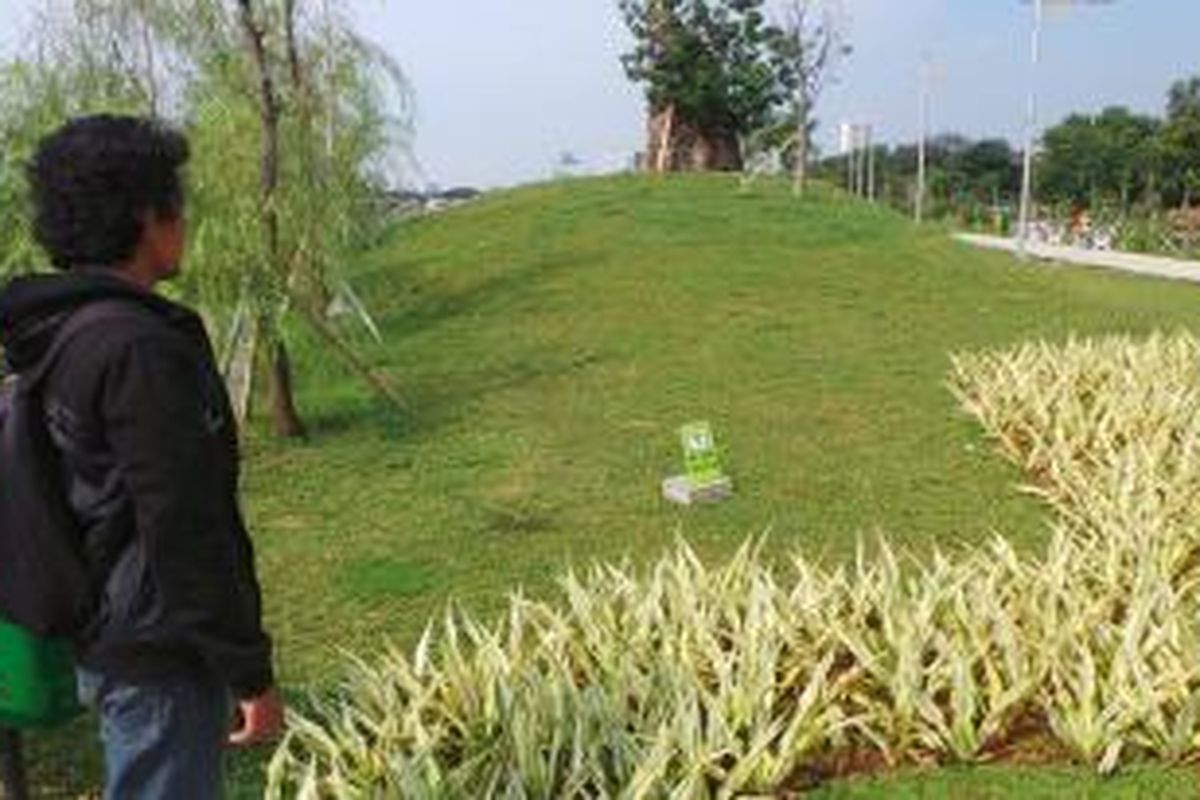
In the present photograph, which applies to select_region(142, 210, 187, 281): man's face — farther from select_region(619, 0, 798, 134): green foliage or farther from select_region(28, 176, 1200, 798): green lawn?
select_region(619, 0, 798, 134): green foliage

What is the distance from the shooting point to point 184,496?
2734mm

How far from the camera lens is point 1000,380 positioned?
33.7ft

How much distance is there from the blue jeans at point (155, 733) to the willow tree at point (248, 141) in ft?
21.5

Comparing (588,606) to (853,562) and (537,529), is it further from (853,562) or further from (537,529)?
(537,529)

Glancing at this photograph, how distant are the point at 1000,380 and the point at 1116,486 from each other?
3.02 m

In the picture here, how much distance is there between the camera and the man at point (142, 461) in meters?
2.73

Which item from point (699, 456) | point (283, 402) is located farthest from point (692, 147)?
point (699, 456)

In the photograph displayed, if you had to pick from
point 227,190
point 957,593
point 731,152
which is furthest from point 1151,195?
point 957,593

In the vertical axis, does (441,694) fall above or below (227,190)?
below

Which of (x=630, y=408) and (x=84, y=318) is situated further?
(x=630, y=408)

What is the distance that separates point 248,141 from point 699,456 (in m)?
3.74

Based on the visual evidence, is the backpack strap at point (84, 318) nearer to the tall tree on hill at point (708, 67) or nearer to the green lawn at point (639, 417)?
the green lawn at point (639, 417)

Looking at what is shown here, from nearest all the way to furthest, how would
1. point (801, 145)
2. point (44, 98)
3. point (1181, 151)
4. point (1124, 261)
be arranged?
point (44, 98)
point (801, 145)
point (1124, 261)
point (1181, 151)

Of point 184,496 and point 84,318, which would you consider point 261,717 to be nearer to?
point 184,496
